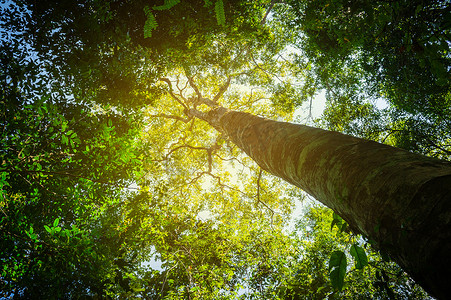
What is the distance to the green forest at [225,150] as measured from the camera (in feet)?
4.67

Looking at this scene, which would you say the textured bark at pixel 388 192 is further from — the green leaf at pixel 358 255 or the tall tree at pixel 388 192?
the green leaf at pixel 358 255

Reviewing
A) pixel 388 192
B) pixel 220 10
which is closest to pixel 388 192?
pixel 388 192

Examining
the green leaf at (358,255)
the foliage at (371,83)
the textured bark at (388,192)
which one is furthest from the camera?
the foliage at (371,83)

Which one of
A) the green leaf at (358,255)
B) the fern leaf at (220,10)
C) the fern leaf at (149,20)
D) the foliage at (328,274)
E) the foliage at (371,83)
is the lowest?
the green leaf at (358,255)

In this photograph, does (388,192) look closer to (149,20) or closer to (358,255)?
(358,255)

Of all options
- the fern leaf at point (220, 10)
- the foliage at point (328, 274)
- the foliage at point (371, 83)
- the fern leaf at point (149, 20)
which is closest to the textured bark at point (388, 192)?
the fern leaf at point (220, 10)

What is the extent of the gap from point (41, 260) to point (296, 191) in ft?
32.2

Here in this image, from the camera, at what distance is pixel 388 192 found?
1.16 m

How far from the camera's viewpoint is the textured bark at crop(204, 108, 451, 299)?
33.4 inches

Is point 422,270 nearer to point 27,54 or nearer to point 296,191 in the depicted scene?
point 27,54

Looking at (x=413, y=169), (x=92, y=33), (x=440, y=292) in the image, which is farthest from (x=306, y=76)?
(x=440, y=292)

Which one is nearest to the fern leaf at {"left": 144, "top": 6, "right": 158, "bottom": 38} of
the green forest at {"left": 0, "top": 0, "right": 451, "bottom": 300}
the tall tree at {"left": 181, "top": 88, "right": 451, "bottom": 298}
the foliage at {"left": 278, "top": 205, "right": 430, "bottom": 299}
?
the green forest at {"left": 0, "top": 0, "right": 451, "bottom": 300}

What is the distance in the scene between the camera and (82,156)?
397 centimetres

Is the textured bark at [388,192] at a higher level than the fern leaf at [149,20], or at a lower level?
lower
